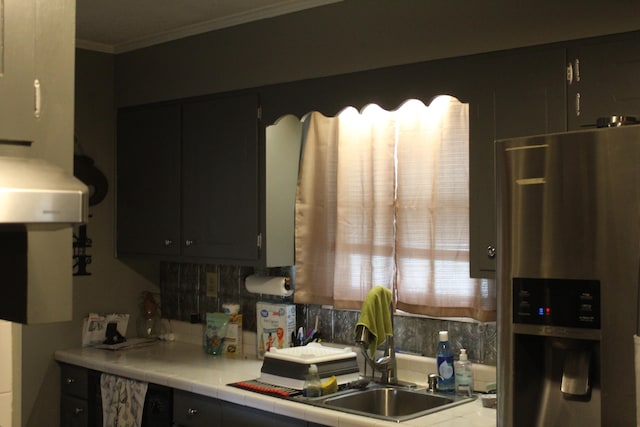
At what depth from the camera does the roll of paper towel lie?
382 cm

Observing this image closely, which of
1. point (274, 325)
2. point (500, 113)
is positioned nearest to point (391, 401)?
point (274, 325)

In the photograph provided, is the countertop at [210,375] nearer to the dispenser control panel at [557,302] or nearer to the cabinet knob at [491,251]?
the cabinet knob at [491,251]

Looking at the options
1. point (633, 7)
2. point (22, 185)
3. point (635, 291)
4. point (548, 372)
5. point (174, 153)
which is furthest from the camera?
point (174, 153)

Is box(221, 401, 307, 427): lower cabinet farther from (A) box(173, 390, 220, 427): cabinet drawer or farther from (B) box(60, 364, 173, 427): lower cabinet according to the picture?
(B) box(60, 364, 173, 427): lower cabinet

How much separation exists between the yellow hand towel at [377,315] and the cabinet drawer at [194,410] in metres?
0.67

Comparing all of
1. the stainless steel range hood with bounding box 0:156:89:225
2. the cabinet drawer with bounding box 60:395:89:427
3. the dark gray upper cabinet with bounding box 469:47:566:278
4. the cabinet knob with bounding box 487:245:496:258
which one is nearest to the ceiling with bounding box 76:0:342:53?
the dark gray upper cabinet with bounding box 469:47:566:278

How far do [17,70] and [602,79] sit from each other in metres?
1.77

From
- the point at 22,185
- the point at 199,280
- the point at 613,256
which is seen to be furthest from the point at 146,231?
the point at 22,185

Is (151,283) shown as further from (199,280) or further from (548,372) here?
(548,372)

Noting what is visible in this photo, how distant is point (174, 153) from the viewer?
161 inches

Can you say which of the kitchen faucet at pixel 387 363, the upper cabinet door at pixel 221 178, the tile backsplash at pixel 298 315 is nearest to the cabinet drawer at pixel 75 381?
the tile backsplash at pixel 298 315

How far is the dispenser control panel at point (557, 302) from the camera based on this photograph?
199 cm

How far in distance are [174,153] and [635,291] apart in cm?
266

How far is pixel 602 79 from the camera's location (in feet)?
8.09
